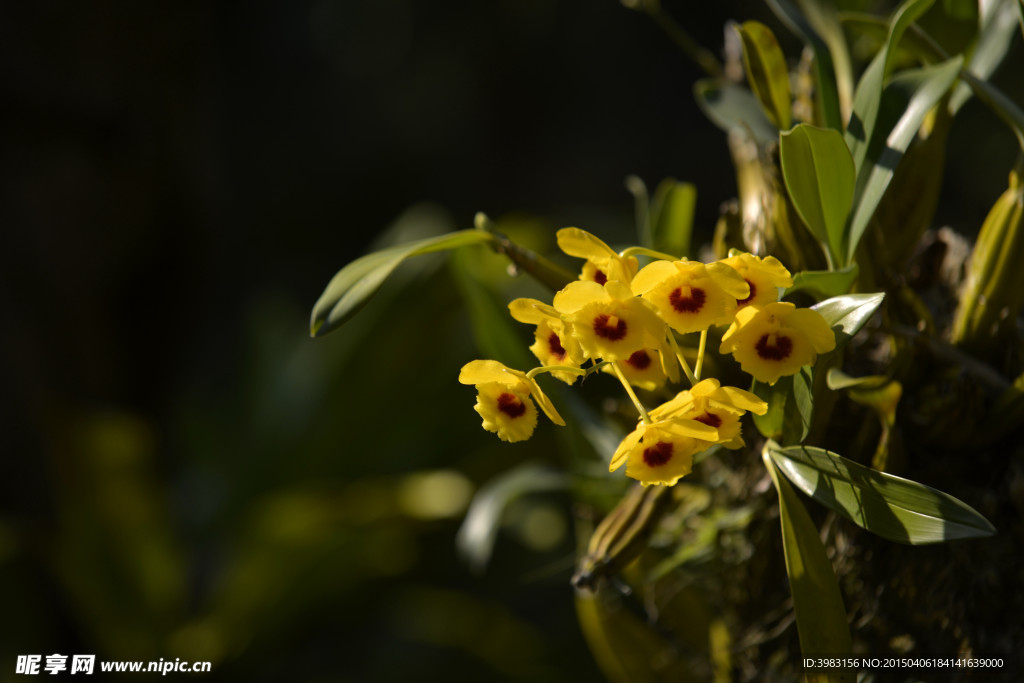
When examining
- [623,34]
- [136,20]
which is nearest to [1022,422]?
[136,20]

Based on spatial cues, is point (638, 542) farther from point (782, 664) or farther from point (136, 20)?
point (136, 20)

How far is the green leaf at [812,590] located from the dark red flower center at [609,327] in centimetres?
12

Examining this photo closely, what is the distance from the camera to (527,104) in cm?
239

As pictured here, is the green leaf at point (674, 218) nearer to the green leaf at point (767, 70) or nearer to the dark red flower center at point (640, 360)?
the green leaf at point (767, 70)

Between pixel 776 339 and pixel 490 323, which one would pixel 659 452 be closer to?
pixel 776 339

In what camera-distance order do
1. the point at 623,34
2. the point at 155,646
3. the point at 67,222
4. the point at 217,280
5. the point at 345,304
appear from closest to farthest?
1. the point at 345,304
2. the point at 155,646
3. the point at 67,222
4. the point at 217,280
5. the point at 623,34

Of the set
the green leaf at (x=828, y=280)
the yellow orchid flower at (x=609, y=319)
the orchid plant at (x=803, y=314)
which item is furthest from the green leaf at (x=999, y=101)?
the yellow orchid flower at (x=609, y=319)

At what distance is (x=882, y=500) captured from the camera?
0.32 meters

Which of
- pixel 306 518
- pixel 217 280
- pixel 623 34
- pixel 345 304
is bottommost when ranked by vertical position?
pixel 306 518

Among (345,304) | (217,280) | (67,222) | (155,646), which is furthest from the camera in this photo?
(217,280)

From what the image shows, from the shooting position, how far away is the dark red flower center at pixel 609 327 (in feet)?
0.95

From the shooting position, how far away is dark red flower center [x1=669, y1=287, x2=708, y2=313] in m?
0.29

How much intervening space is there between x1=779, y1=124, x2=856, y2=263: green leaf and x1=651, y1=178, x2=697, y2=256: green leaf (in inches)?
6.0

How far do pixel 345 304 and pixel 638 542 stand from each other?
0.70ft
